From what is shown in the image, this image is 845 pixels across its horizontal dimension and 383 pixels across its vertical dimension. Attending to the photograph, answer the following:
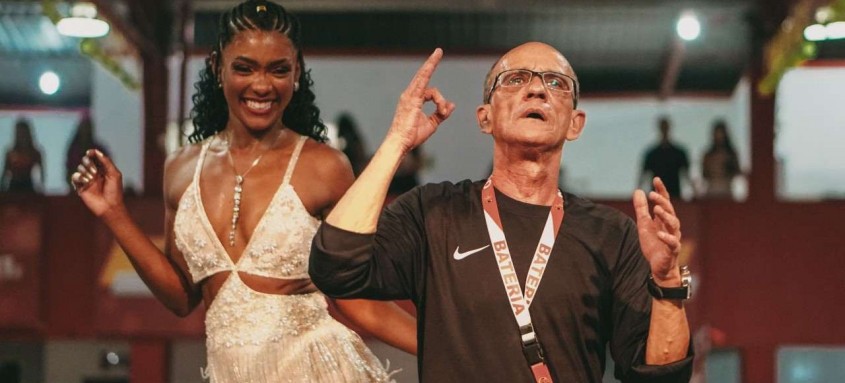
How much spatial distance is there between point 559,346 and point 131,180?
30.6 ft

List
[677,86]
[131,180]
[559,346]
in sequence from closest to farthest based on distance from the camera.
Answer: [559,346], [131,180], [677,86]

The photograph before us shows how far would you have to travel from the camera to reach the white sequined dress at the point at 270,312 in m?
3.23

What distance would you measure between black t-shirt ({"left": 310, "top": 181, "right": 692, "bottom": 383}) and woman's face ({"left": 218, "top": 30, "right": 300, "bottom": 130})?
1.96ft

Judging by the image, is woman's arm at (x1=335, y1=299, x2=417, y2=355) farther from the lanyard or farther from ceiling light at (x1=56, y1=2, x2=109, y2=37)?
ceiling light at (x1=56, y1=2, x2=109, y2=37)

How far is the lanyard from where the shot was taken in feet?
8.71

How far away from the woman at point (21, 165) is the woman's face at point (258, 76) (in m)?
6.90

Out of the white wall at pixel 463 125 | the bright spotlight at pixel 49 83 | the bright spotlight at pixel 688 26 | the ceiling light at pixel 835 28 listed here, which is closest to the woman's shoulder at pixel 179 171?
the ceiling light at pixel 835 28

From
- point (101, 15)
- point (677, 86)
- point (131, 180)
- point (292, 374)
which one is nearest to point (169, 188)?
point (292, 374)

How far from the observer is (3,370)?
882 centimetres

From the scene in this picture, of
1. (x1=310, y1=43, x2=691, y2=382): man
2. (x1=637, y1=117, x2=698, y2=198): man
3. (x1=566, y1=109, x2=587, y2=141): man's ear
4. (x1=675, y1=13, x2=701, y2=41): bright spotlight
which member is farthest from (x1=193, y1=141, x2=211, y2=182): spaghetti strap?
(x1=675, y1=13, x2=701, y2=41): bright spotlight

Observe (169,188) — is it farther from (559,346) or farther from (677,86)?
(677,86)

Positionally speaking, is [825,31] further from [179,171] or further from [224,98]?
[179,171]

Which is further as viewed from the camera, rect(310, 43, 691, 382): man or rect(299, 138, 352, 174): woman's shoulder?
rect(299, 138, 352, 174): woman's shoulder

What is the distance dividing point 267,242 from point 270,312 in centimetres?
17
